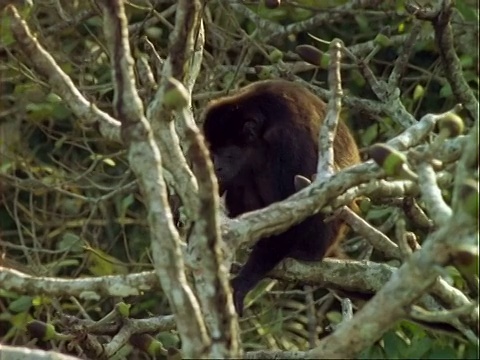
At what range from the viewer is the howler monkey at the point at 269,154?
14.3 ft

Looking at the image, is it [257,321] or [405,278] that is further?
[257,321]

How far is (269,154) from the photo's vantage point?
4.86m

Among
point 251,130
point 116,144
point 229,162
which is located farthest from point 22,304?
point 251,130

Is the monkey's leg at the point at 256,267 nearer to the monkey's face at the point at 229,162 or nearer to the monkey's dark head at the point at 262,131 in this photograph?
the monkey's dark head at the point at 262,131

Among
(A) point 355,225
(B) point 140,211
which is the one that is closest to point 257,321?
(B) point 140,211

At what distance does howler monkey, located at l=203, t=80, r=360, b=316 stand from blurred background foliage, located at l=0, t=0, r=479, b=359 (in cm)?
15

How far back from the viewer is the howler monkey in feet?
14.3

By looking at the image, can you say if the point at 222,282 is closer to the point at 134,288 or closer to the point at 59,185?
the point at 134,288

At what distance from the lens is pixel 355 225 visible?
3.56 metres

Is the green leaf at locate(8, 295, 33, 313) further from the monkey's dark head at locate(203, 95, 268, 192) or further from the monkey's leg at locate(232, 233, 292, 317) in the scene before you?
the monkey's leg at locate(232, 233, 292, 317)

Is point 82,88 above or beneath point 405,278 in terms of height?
beneath

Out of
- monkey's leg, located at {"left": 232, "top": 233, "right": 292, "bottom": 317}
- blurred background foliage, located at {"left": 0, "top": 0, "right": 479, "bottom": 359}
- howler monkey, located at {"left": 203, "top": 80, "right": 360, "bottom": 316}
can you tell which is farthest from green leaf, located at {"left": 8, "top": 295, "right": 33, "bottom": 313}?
monkey's leg, located at {"left": 232, "top": 233, "right": 292, "bottom": 317}

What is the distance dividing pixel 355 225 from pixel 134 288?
0.78m

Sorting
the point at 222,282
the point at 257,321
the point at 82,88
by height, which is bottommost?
the point at 257,321
